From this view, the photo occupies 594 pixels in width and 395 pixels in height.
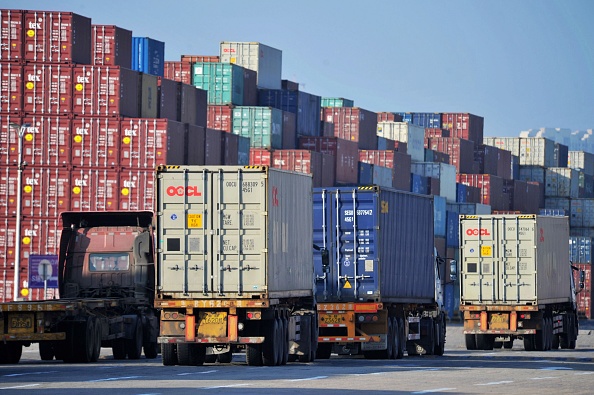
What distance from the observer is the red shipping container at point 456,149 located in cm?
12125

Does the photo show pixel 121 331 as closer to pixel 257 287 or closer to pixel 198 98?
pixel 257 287

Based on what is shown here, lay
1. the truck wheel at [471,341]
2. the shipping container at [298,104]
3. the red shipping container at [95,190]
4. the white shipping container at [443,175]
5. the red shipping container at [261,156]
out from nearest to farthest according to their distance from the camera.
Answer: the truck wheel at [471,341], the red shipping container at [95,190], the red shipping container at [261,156], the shipping container at [298,104], the white shipping container at [443,175]

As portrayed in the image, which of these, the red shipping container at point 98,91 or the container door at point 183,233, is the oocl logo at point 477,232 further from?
the red shipping container at point 98,91

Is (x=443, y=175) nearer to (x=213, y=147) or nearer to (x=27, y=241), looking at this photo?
(x=213, y=147)

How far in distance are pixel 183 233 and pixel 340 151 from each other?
60.0 metres

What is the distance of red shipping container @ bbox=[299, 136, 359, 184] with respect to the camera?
8744 centimetres

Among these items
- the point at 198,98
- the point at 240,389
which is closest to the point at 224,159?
the point at 198,98

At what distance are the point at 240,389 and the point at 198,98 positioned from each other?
5151 centimetres

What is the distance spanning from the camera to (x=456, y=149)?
122 m

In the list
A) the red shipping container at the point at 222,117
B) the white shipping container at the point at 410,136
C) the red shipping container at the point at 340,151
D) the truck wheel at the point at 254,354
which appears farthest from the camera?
the white shipping container at the point at 410,136

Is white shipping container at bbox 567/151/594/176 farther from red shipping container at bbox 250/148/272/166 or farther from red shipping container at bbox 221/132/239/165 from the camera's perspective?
red shipping container at bbox 221/132/239/165

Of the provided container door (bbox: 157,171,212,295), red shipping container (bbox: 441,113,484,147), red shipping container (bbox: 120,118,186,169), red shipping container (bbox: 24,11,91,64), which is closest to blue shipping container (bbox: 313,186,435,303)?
container door (bbox: 157,171,212,295)

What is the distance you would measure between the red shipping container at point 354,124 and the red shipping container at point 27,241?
43.4m

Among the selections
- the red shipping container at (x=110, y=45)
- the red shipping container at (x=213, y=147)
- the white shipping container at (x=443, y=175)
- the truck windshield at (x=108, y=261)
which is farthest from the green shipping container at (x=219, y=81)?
the truck windshield at (x=108, y=261)
